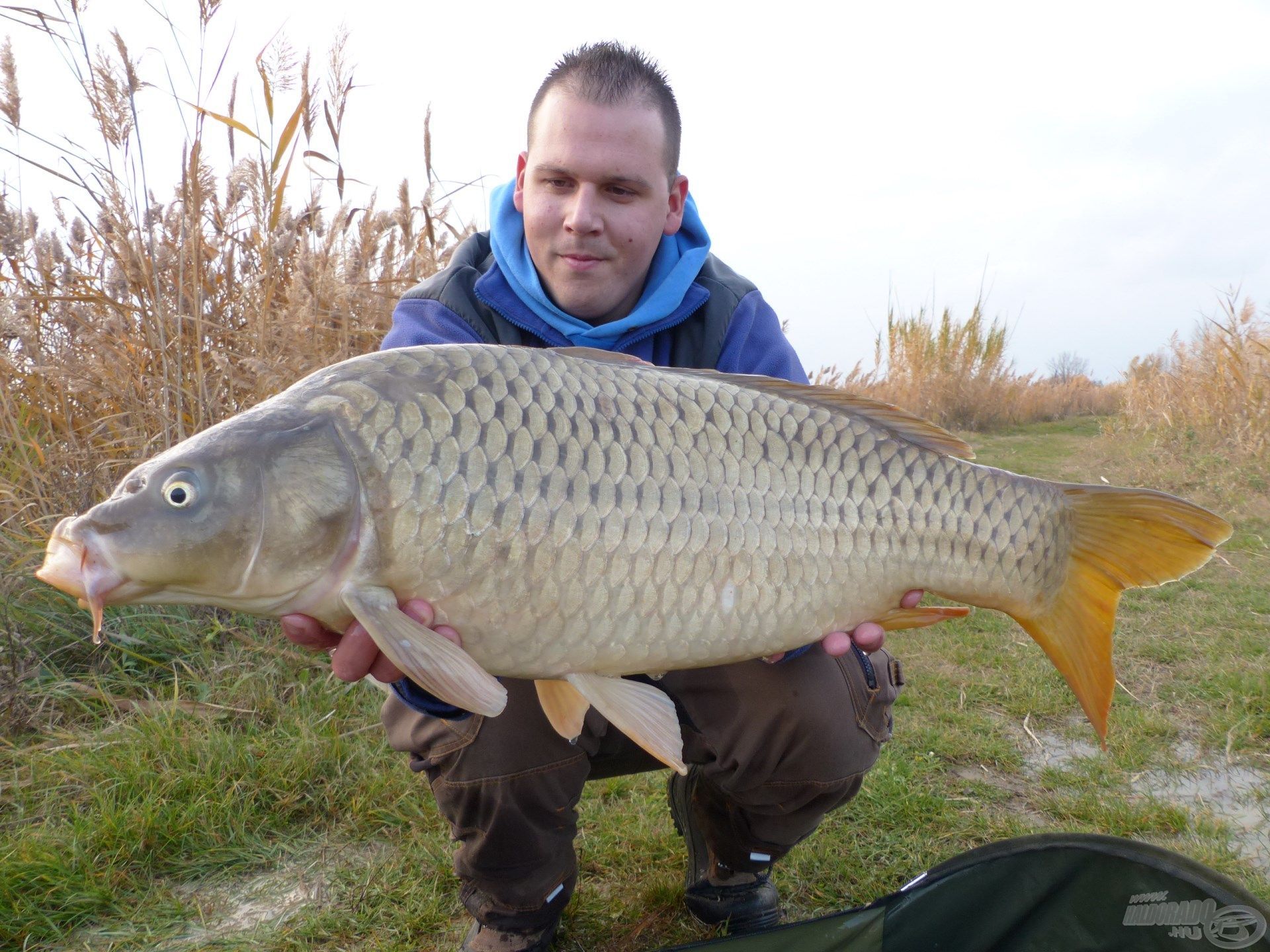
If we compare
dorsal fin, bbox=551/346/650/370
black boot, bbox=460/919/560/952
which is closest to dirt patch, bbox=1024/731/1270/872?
black boot, bbox=460/919/560/952

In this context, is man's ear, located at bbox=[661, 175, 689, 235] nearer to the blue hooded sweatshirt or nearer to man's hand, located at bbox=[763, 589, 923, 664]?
the blue hooded sweatshirt

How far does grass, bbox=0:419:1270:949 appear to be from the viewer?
5.10 ft

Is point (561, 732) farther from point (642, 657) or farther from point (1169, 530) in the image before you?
point (1169, 530)

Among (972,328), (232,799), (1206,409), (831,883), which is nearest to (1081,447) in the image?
(1206,409)

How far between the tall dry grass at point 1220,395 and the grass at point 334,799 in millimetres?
3561

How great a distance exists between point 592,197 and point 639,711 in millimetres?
934

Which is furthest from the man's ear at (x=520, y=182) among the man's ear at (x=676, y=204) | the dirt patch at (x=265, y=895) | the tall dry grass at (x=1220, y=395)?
the tall dry grass at (x=1220, y=395)

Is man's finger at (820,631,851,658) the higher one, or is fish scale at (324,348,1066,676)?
fish scale at (324,348,1066,676)

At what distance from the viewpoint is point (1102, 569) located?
1.39 metres

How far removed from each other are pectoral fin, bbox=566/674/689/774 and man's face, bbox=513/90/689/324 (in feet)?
2.68

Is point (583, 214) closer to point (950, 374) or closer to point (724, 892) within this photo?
point (724, 892)

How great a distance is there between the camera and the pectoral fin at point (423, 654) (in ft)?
3.50

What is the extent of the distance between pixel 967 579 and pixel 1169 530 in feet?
1.01

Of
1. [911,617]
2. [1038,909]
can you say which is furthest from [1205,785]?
[911,617]
